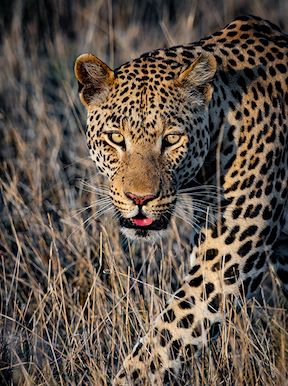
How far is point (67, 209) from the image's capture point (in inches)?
279

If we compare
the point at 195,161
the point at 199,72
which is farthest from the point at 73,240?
the point at 199,72

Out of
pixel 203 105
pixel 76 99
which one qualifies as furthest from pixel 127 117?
pixel 76 99

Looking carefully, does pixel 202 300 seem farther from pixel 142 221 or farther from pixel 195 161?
pixel 195 161

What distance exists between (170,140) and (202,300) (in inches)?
33.6

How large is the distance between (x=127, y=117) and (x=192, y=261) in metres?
0.86

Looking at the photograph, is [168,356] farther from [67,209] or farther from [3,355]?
[67,209]

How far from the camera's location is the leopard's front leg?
5074 mm

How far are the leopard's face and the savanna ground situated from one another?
29 cm

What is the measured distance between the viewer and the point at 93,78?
534 centimetres

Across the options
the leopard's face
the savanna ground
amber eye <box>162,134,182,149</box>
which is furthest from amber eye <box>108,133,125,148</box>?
the savanna ground

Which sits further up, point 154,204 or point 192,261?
point 154,204

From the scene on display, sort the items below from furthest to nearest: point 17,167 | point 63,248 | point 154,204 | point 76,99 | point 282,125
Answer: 1. point 76,99
2. point 17,167
3. point 63,248
4. point 282,125
5. point 154,204

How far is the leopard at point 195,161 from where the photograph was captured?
5.07 meters

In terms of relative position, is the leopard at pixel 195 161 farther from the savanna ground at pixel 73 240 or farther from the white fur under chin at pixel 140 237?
the savanna ground at pixel 73 240
